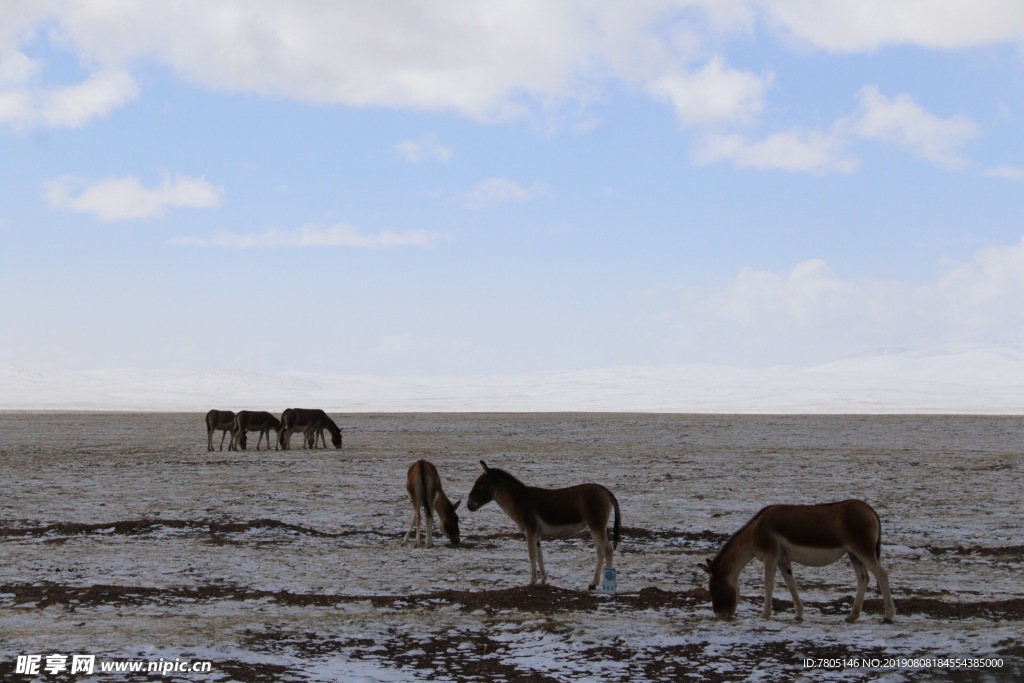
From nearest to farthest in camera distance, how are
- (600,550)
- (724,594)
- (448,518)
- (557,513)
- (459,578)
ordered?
(724,594) < (600,550) < (557,513) < (459,578) < (448,518)

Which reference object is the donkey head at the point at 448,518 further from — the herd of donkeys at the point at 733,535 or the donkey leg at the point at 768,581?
the donkey leg at the point at 768,581

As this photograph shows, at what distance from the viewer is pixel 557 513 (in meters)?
12.9

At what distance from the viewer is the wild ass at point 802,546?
10.5 meters

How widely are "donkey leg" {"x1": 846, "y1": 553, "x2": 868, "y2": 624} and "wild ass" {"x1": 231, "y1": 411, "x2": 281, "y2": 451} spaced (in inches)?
1087

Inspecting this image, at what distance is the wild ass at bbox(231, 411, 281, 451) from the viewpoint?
36406 mm

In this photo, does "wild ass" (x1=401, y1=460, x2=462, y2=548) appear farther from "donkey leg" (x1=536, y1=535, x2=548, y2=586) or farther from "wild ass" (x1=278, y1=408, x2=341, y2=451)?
"wild ass" (x1=278, y1=408, x2=341, y2=451)

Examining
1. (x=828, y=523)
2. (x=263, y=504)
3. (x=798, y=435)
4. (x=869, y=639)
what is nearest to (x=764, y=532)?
(x=828, y=523)

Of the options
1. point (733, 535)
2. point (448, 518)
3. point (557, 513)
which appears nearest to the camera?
point (733, 535)

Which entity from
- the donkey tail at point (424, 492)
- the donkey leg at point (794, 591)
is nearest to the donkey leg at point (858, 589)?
the donkey leg at point (794, 591)

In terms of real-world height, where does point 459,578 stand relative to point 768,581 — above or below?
below

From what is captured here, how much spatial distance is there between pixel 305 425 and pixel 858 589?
1109 inches

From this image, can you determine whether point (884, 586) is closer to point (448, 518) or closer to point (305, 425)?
point (448, 518)

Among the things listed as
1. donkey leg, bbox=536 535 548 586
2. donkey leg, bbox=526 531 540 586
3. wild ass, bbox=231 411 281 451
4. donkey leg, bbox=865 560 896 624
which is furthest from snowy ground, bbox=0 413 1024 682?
wild ass, bbox=231 411 281 451

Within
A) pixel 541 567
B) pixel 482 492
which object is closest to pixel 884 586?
pixel 541 567
